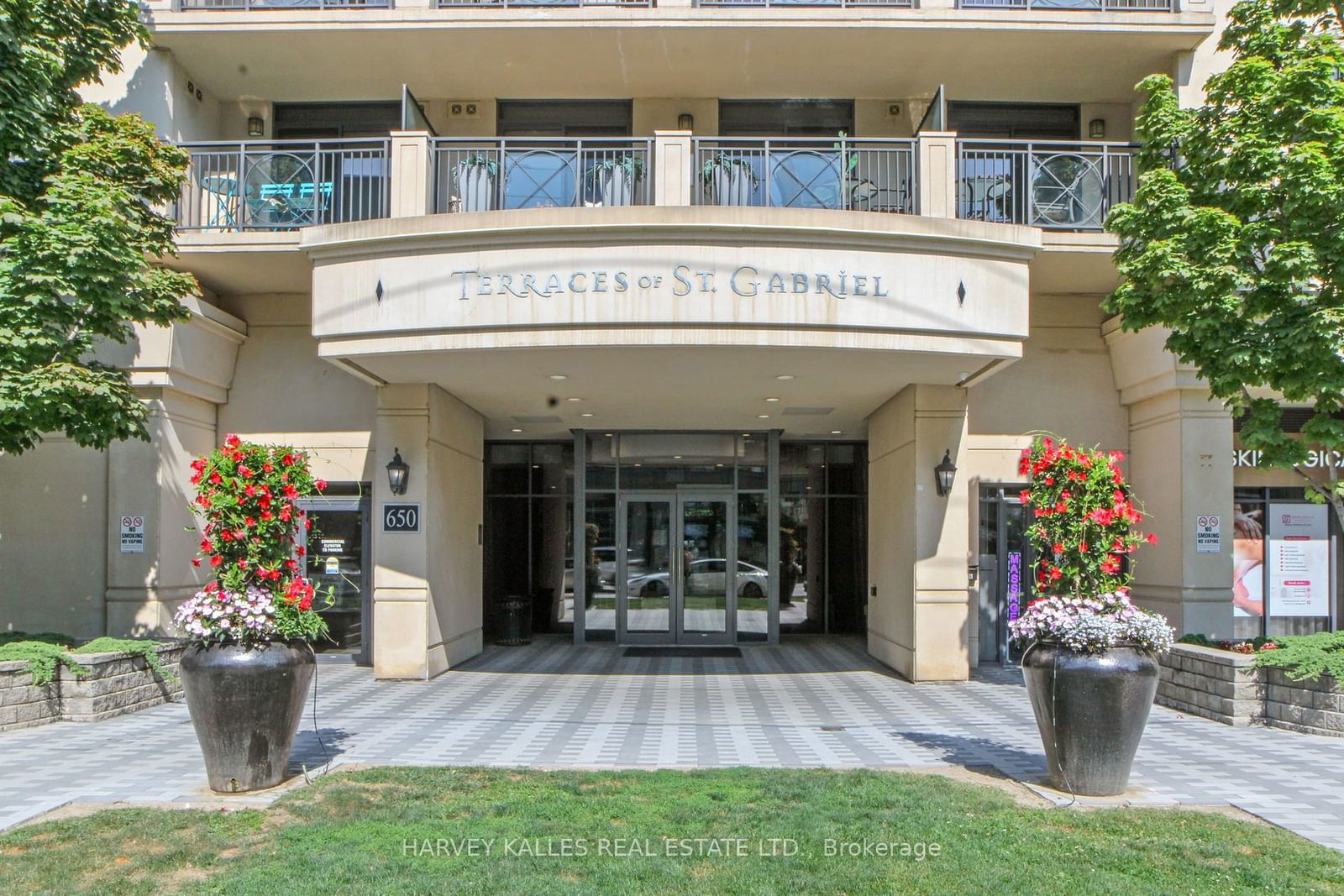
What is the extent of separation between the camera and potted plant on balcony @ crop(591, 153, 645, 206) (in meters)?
12.2

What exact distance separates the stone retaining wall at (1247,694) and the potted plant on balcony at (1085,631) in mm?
3345

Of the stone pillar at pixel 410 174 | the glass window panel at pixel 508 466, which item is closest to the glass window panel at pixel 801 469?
the glass window panel at pixel 508 466

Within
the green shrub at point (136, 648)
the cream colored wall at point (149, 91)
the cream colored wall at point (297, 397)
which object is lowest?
the green shrub at point (136, 648)

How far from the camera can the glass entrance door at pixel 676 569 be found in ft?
56.0

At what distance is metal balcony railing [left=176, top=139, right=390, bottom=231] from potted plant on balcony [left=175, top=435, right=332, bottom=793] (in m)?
6.35

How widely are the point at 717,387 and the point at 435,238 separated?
4002mm

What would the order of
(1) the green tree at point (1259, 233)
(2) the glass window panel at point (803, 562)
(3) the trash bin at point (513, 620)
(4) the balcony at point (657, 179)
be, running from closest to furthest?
(1) the green tree at point (1259, 233) < (4) the balcony at point (657, 179) < (3) the trash bin at point (513, 620) < (2) the glass window panel at point (803, 562)

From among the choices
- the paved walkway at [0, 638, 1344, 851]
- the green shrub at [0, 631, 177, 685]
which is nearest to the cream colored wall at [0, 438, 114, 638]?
the green shrub at [0, 631, 177, 685]

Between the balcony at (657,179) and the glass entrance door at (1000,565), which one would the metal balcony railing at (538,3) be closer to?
the balcony at (657,179)

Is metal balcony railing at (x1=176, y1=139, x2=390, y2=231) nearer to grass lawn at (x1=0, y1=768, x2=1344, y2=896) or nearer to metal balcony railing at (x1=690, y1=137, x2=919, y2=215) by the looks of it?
metal balcony railing at (x1=690, y1=137, x2=919, y2=215)

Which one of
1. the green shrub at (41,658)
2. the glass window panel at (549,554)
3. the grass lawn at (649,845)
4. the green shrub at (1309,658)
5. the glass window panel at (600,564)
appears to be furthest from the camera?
the glass window panel at (549,554)

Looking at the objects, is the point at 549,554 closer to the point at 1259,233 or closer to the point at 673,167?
the point at 673,167

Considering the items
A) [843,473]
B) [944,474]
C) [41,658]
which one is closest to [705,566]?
[843,473]

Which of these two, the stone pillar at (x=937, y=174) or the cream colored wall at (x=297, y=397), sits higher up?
the stone pillar at (x=937, y=174)
